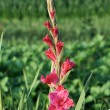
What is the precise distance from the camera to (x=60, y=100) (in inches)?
72.4

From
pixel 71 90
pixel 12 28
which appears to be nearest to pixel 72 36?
pixel 12 28

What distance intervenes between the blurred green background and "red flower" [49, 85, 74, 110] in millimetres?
701

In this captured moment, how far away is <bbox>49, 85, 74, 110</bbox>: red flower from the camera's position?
1.82 meters

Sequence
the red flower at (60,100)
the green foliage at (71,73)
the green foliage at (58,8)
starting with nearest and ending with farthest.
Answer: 1. the red flower at (60,100)
2. the green foliage at (71,73)
3. the green foliage at (58,8)

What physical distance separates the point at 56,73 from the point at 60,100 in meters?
0.10

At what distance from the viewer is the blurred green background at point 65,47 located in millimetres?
4590

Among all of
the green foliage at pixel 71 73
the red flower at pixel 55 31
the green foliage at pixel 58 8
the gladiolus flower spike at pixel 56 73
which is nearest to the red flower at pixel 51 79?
the gladiolus flower spike at pixel 56 73

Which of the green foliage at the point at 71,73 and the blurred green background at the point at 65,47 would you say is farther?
the blurred green background at the point at 65,47

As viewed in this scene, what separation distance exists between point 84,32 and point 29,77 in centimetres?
548

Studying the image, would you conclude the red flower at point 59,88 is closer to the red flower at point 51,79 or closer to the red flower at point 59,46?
the red flower at point 51,79

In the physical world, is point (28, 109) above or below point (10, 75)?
above

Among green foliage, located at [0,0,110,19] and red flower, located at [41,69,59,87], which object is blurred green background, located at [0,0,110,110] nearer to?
green foliage, located at [0,0,110,19]

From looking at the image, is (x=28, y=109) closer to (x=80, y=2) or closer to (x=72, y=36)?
(x=72, y=36)

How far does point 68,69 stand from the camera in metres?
1.88
